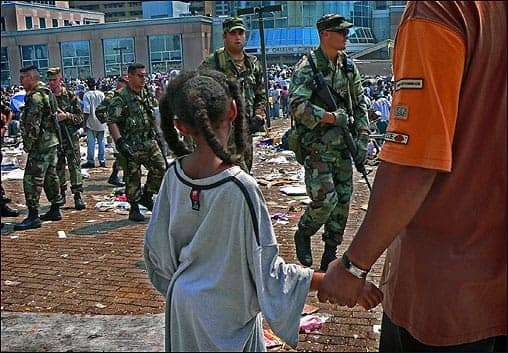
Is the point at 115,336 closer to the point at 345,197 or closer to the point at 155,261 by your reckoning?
the point at 155,261

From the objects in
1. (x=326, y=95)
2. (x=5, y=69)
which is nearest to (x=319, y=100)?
(x=326, y=95)

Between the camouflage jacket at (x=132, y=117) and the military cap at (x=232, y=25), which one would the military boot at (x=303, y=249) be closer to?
the military cap at (x=232, y=25)

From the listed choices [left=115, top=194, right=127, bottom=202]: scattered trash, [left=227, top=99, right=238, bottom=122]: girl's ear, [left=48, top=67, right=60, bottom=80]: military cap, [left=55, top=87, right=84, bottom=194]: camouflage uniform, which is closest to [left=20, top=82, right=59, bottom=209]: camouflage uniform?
[left=55, top=87, right=84, bottom=194]: camouflage uniform

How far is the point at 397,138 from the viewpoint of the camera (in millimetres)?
1622

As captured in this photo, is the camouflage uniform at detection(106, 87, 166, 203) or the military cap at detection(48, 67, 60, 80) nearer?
the camouflage uniform at detection(106, 87, 166, 203)

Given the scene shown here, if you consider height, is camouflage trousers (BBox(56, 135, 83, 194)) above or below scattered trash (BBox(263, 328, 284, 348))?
above

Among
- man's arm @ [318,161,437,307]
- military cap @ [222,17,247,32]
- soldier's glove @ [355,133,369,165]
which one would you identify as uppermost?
military cap @ [222,17,247,32]

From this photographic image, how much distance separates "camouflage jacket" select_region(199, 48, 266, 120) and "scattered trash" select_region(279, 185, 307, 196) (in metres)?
2.54

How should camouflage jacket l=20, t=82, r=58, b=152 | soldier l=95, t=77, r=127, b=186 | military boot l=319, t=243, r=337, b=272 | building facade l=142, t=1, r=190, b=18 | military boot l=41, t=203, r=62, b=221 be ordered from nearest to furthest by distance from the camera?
military boot l=319, t=243, r=337, b=272
camouflage jacket l=20, t=82, r=58, b=152
military boot l=41, t=203, r=62, b=221
soldier l=95, t=77, r=127, b=186
building facade l=142, t=1, r=190, b=18

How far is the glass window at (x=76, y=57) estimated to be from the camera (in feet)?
88.6

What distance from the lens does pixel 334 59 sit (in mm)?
4707

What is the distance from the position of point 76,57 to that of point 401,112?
97.6 ft

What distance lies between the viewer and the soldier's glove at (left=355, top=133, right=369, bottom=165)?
15.6ft

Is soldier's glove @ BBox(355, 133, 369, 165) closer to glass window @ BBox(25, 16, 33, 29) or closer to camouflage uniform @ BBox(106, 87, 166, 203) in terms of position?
camouflage uniform @ BBox(106, 87, 166, 203)
